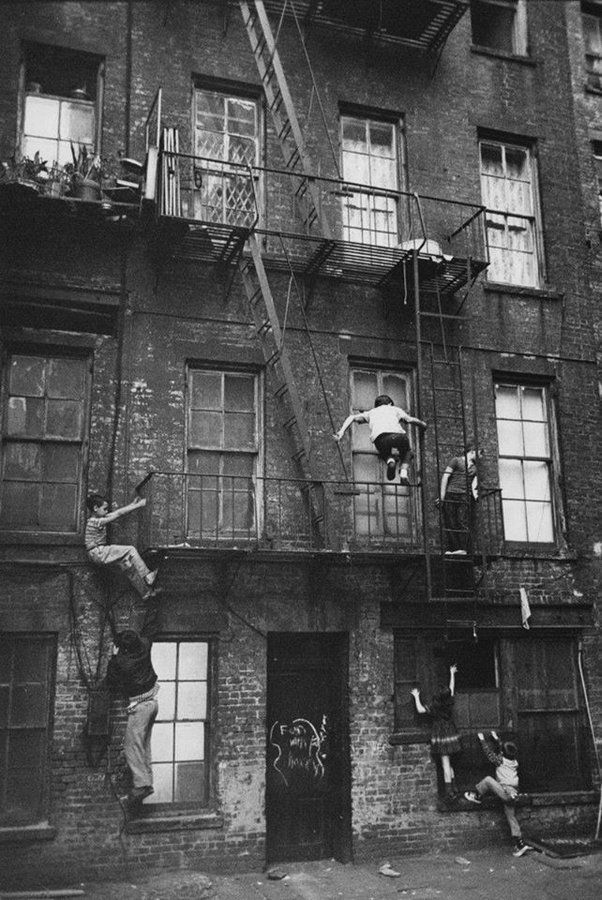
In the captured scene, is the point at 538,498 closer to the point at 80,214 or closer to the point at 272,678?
the point at 272,678

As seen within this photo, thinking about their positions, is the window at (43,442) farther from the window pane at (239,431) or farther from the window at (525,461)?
the window at (525,461)

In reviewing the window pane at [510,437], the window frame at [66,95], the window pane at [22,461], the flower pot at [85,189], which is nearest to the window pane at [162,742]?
the window pane at [22,461]

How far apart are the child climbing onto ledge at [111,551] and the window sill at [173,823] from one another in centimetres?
242

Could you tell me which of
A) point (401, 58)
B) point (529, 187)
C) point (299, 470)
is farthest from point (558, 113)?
point (299, 470)

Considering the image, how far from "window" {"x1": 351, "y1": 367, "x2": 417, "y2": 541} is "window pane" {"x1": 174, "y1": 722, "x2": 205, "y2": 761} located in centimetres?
310

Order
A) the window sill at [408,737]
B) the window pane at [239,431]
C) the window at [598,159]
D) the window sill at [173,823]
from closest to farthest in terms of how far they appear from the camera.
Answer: the window sill at [173,823]
the window sill at [408,737]
the window pane at [239,431]
the window at [598,159]

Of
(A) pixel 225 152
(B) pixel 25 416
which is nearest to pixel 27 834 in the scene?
(B) pixel 25 416

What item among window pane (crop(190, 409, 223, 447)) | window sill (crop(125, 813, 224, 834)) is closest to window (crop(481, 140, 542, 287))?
window pane (crop(190, 409, 223, 447))

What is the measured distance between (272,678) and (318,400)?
3551 mm

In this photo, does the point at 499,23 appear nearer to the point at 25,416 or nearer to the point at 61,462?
the point at 25,416

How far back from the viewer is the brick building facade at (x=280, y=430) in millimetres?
9617

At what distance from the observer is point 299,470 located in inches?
423

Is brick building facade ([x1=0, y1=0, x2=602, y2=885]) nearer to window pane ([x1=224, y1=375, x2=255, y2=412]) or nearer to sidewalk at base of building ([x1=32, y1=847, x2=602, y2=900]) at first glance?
window pane ([x1=224, y1=375, x2=255, y2=412])

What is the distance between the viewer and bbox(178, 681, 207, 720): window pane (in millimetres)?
9914
